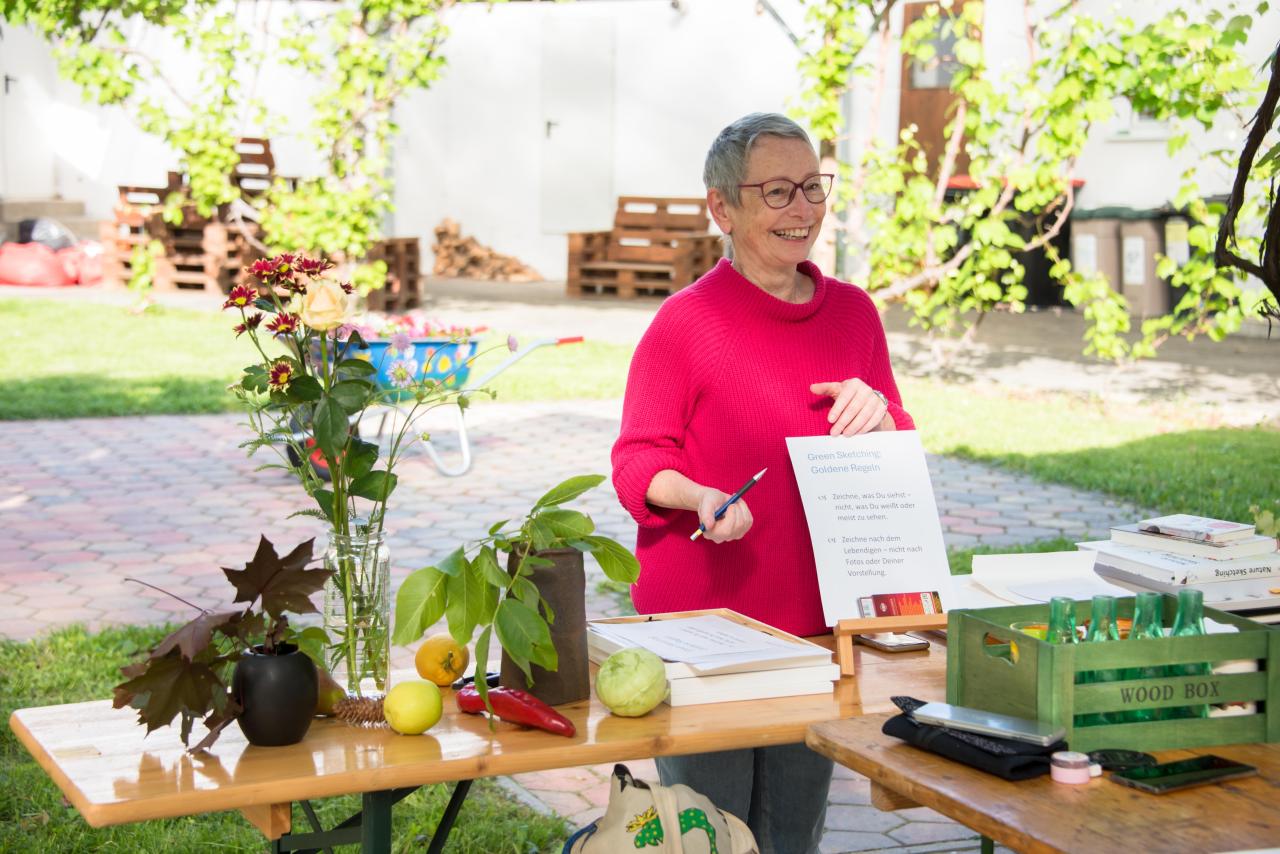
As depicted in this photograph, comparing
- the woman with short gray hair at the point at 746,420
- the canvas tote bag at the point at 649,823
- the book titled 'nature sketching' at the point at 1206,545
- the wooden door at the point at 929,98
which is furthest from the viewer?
the wooden door at the point at 929,98

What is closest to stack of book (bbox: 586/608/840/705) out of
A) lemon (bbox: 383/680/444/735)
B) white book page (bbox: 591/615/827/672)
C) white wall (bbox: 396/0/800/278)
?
white book page (bbox: 591/615/827/672)

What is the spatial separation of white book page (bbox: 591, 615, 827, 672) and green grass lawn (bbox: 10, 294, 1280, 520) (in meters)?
3.60

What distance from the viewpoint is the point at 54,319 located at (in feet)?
44.7

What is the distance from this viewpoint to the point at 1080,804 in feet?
6.05

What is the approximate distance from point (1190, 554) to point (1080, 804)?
97cm

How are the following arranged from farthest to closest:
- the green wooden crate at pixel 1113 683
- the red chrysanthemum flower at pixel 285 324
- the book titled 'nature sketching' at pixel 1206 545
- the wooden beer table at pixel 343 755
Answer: the book titled 'nature sketching' at pixel 1206 545
the red chrysanthemum flower at pixel 285 324
the green wooden crate at pixel 1113 683
the wooden beer table at pixel 343 755

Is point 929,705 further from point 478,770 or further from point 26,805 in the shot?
point 26,805

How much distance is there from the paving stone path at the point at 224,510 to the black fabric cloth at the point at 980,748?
200 centimetres

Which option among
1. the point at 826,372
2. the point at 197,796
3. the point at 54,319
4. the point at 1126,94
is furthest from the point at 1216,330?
the point at 54,319

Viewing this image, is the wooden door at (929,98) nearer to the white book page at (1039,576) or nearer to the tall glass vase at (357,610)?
the white book page at (1039,576)

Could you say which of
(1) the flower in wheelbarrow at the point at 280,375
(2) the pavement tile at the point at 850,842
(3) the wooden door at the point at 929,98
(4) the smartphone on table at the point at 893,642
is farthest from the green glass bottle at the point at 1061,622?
(3) the wooden door at the point at 929,98

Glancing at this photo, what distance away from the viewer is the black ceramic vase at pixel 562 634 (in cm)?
220

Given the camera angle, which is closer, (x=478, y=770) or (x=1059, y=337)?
(x=478, y=770)

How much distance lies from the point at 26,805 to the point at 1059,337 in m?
10.9
